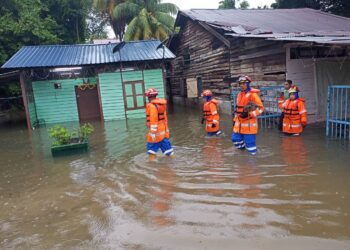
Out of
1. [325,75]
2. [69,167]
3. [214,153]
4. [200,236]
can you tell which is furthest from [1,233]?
[325,75]

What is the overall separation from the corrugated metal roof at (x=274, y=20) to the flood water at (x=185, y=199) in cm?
597

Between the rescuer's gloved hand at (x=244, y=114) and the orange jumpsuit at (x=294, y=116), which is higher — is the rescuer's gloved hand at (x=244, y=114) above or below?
above

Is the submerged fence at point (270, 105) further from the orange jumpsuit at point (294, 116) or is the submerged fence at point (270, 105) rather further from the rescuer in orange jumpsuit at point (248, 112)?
the rescuer in orange jumpsuit at point (248, 112)

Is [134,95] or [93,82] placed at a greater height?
[93,82]

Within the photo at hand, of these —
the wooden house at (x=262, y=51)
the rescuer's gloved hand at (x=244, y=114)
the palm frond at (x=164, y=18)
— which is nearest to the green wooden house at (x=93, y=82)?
the wooden house at (x=262, y=51)

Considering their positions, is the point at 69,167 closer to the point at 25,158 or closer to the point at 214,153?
the point at 25,158

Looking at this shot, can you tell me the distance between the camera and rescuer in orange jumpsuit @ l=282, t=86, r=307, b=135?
873 cm

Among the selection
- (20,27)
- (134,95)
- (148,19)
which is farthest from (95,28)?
(134,95)

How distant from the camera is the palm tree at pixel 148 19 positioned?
2220 centimetres

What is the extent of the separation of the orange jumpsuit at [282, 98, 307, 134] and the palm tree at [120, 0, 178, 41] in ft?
50.1

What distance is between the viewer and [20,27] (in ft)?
63.1

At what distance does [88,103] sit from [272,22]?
32.3 ft

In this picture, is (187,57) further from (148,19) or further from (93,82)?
(93,82)

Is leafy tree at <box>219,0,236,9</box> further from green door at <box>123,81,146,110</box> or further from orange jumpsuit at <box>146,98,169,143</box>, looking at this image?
orange jumpsuit at <box>146,98,169,143</box>
